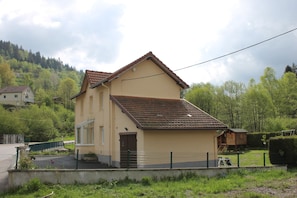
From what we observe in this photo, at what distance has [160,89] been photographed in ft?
78.2

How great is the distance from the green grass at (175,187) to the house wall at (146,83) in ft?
27.1

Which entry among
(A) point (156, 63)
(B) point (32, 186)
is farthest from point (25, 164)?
(A) point (156, 63)

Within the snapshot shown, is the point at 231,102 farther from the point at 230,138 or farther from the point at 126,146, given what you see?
the point at 126,146

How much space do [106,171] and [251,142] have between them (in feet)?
103

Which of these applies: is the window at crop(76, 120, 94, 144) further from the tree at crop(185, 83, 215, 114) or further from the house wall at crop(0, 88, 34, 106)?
the house wall at crop(0, 88, 34, 106)

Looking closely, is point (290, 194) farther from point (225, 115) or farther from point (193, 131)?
point (225, 115)

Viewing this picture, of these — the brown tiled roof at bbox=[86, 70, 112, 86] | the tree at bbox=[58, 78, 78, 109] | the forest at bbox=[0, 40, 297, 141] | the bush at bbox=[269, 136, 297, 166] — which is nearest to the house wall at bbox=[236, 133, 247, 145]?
the forest at bbox=[0, 40, 297, 141]

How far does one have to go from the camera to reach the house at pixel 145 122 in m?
19.2

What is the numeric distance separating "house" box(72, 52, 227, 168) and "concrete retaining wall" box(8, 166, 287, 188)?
4.79 ft

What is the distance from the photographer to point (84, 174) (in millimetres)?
15039

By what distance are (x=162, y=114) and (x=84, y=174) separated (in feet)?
23.9

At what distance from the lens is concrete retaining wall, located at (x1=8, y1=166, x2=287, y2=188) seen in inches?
559

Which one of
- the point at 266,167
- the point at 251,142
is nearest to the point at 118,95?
the point at 266,167

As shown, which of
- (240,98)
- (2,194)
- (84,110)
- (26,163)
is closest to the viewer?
(2,194)
